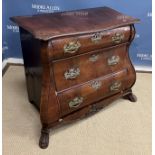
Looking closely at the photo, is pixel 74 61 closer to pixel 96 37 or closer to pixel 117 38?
pixel 96 37

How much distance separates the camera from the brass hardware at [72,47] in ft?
3.87

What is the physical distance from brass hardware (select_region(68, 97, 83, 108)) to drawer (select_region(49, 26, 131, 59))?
26 cm

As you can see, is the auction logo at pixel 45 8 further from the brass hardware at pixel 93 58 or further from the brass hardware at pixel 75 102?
the brass hardware at pixel 75 102

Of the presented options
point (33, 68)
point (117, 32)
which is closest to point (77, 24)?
point (117, 32)

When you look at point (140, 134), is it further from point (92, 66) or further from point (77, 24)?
point (77, 24)

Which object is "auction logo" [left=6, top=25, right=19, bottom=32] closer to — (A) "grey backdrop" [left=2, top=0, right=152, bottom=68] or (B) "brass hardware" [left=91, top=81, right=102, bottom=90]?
(A) "grey backdrop" [left=2, top=0, right=152, bottom=68]

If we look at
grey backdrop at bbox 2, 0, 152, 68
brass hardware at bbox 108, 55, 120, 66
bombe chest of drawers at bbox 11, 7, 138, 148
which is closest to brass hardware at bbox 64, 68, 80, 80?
bombe chest of drawers at bbox 11, 7, 138, 148

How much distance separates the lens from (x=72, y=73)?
129 cm

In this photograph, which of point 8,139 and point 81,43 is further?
point 8,139

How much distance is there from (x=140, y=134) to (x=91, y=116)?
1.06 feet

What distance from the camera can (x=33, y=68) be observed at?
1390 millimetres

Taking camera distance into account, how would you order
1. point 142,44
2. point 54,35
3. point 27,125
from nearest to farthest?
point 54,35
point 27,125
point 142,44

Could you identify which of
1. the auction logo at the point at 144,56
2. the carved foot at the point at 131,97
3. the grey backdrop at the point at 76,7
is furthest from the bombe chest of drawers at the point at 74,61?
the auction logo at the point at 144,56

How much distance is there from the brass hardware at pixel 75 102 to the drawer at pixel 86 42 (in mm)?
261
